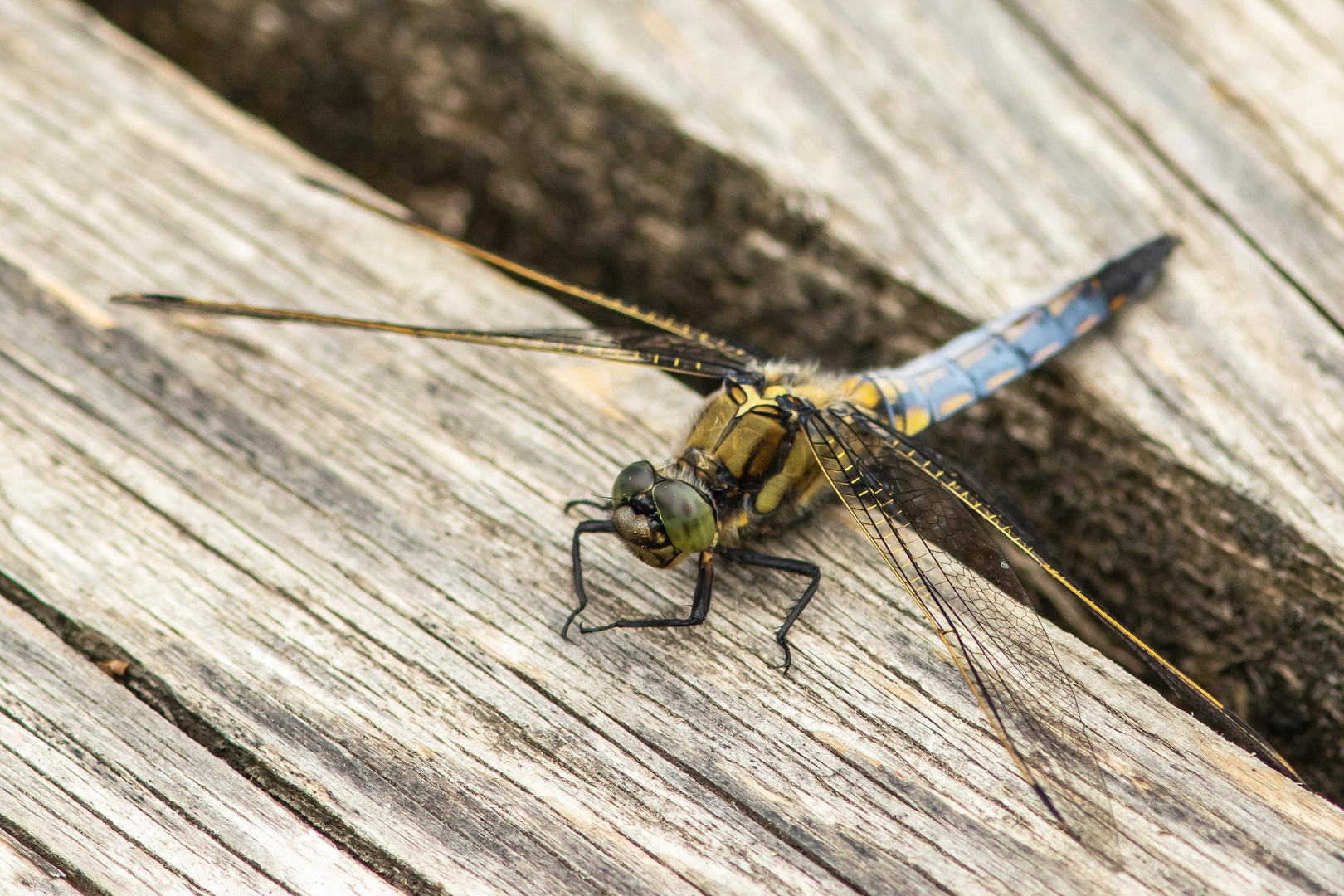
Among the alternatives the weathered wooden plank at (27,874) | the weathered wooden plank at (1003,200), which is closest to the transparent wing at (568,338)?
the weathered wooden plank at (1003,200)

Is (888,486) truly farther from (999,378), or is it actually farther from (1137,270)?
(1137,270)

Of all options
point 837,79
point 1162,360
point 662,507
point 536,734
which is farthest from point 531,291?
point 1162,360

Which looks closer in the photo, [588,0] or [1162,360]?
[1162,360]

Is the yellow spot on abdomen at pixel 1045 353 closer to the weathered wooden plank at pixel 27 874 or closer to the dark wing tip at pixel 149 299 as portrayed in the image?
the dark wing tip at pixel 149 299

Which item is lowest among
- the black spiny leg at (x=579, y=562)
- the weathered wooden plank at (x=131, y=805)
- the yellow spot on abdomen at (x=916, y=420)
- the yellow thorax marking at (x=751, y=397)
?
the weathered wooden plank at (x=131, y=805)

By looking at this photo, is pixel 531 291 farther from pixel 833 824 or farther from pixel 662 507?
pixel 833 824
